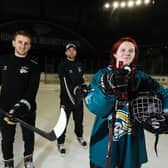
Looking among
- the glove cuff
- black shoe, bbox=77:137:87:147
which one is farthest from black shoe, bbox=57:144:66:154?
the glove cuff

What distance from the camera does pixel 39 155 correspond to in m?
2.13

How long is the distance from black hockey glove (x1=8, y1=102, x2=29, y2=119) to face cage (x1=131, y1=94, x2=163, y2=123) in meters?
0.71

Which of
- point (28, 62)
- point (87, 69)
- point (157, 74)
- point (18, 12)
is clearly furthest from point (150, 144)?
point (18, 12)

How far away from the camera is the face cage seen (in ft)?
2.94

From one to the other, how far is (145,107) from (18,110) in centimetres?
79

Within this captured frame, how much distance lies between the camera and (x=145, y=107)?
90 centimetres

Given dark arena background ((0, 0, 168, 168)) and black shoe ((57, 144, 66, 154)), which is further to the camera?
dark arena background ((0, 0, 168, 168))

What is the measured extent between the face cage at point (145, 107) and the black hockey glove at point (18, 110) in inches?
28.1

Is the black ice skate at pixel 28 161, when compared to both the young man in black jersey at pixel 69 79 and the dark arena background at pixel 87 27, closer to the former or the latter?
the young man in black jersey at pixel 69 79

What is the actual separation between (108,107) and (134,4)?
7473 millimetres

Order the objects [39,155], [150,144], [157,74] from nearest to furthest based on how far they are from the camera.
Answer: [39,155] → [150,144] → [157,74]

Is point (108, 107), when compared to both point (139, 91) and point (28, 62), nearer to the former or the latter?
point (139, 91)

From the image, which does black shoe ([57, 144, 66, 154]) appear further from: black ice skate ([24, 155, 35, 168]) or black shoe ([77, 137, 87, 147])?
black ice skate ([24, 155, 35, 168])

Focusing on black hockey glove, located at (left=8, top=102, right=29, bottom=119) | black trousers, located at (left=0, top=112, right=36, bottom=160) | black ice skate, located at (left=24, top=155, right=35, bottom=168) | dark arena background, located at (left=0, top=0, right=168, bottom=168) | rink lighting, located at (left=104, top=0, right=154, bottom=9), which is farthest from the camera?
dark arena background, located at (left=0, top=0, right=168, bottom=168)
